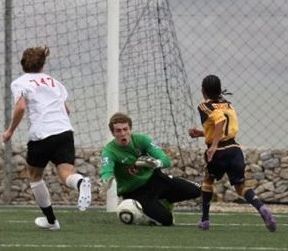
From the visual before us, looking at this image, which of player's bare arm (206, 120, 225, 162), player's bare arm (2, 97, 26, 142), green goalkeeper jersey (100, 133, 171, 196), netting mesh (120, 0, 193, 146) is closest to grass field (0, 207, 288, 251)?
green goalkeeper jersey (100, 133, 171, 196)

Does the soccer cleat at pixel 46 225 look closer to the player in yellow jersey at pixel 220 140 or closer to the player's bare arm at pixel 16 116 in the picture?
the player's bare arm at pixel 16 116

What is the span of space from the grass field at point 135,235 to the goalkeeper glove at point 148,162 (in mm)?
617

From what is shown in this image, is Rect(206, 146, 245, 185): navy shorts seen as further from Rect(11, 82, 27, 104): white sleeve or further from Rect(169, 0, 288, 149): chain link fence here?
Rect(169, 0, 288, 149): chain link fence

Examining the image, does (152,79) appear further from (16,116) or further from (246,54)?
(16,116)

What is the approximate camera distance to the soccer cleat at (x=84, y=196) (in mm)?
10797

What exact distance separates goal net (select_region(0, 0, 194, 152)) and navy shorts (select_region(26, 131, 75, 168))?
391 cm

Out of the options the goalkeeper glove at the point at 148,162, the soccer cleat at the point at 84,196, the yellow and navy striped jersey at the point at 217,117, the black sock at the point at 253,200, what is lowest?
the black sock at the point at 253,200

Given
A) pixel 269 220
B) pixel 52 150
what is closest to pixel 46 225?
pixel 52 150

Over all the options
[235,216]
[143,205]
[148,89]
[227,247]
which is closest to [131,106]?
[148,89]

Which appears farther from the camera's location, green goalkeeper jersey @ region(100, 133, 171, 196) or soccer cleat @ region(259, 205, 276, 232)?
green goalkeeper jersey @ region(100, 133, 171, 196)

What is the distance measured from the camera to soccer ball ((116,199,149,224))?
40.3 feet

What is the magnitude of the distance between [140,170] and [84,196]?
5.58 ft

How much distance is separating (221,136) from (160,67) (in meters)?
4.25

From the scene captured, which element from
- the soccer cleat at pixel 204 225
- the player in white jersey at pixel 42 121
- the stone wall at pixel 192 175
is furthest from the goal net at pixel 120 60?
the player in white jersey at pixel 42 121
